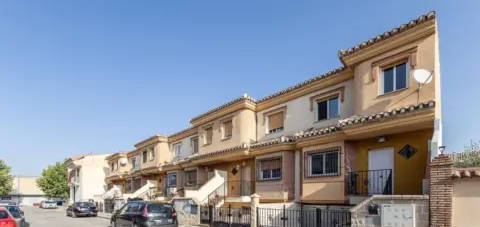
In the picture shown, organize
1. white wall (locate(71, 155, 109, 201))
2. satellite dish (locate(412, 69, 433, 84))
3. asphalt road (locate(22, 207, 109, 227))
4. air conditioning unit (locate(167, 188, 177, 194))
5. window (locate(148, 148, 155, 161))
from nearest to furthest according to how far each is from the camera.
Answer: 1. satellite dish (locate(412, 69, 433, 84))
2. asphalt road (locate(22, 207, 109, 227))
3. air conditioning unit (locate(167, 188, 177, 194))
4. window (locate(148, 148, 155, 161))
5. white wall (locate(71, 155, 109, 201))

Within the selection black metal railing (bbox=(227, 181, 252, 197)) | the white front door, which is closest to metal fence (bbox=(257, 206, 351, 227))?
the white front door

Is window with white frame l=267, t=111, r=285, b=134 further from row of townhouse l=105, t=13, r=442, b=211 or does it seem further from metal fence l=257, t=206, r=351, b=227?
metal fence l=257, t=206, r=351, b=227

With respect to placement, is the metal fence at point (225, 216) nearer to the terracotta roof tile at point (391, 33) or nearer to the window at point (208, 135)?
the window at point (208, 135)

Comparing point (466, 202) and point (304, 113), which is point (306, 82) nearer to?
point (304, 113)

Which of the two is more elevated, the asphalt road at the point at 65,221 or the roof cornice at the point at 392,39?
the roof cornice at the point at 392,39

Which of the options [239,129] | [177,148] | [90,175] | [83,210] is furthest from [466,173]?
[90,175]

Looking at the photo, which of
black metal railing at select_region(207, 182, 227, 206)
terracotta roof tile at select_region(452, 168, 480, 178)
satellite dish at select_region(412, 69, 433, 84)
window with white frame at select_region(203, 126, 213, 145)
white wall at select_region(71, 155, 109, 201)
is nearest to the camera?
terracotta roof tile at select_region(452, 168, 480, 178)

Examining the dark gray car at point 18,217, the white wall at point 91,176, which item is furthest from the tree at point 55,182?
the dark gray car at point 18,217

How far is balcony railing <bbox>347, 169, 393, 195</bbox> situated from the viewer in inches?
581

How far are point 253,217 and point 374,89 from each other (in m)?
7.31

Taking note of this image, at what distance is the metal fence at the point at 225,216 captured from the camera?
64.7ft

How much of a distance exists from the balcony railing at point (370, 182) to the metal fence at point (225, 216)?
5.55 meters

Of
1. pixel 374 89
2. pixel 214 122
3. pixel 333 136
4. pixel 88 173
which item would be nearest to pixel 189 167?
pixel 214 122

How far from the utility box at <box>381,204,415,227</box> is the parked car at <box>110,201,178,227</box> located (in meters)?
8.92
